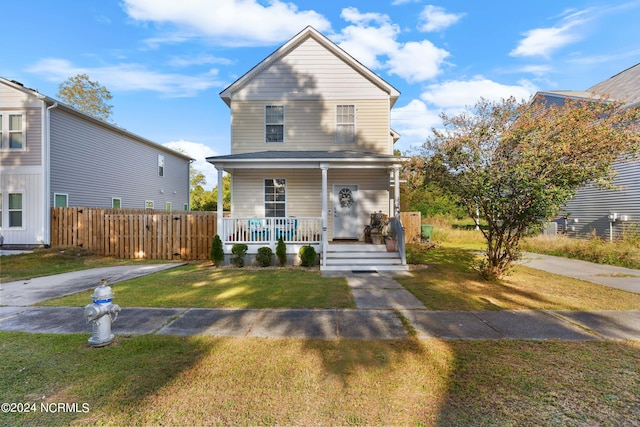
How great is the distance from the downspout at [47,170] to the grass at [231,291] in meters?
7.17

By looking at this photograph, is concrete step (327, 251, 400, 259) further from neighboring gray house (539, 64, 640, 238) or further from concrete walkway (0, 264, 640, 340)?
neighboring gray house (539, 64, 640, 238)

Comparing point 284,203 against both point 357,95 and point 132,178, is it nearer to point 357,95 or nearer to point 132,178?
point 357,95

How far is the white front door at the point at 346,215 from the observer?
11203 mm

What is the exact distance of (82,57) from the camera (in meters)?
16.3

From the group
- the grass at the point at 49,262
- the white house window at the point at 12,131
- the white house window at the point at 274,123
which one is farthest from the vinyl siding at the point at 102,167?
the white house window at the point at 274,123

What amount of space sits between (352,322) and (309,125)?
28.5 ft

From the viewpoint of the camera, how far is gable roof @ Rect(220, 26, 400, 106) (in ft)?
36.5

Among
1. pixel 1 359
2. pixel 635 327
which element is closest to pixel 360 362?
pixel 1 359

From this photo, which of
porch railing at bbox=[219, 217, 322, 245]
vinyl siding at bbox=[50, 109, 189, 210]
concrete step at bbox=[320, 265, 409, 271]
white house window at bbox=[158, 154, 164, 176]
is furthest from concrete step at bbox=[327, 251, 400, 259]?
white house window at bbox=[158, 154, 164, 176]

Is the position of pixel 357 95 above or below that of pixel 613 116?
above

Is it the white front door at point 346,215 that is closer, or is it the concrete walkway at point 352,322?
the concrete walkway at point 352,322

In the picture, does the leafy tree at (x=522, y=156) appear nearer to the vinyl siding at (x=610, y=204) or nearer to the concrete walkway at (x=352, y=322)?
the concrete walkway at (x=352, y=322)

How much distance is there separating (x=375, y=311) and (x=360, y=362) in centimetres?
186

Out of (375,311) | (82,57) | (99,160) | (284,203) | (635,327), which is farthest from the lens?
(82,57)
